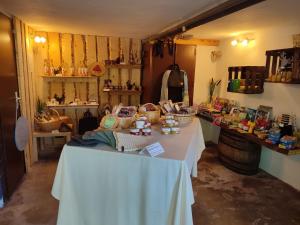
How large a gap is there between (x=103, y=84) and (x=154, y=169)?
345 cm

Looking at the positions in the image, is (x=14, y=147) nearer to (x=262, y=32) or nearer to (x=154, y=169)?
(x=154, y=169)

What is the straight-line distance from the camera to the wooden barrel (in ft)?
11.2

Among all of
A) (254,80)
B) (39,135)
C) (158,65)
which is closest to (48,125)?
(39,135)

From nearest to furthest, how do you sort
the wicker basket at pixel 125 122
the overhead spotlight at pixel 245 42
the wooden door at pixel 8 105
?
the wicker basket at pixel 125 122 < the wooden door at pixel 8 105 < the overhead spotlight at pixel 245 42

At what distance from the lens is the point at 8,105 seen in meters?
2.70

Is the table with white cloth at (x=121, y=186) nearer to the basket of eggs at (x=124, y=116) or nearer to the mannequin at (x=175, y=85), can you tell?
the basket of eggs at (x=124, y=116)

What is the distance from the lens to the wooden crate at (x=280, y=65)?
2795 mm

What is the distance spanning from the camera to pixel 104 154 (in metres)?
1.64

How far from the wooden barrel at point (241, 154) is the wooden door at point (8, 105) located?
10.4 feet

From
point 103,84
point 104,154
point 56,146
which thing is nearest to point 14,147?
point 56,146

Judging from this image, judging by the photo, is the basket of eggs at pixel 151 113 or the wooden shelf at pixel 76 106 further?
the wooden shelf at pixel 76 106

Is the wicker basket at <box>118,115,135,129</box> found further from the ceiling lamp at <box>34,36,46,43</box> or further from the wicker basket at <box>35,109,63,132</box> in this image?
A: the ceiling lamp at <box>34,36,46,43</box>

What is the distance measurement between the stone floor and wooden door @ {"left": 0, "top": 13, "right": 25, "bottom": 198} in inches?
10.1

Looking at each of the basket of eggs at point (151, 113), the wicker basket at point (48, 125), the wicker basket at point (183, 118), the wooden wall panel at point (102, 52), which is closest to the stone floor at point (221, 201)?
the wicker basket at point (48, 125)
